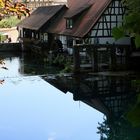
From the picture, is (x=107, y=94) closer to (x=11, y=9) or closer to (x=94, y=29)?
(x=94, y=29)

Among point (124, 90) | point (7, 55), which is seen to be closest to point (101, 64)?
point (124, 90)

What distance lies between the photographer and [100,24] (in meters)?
28.4

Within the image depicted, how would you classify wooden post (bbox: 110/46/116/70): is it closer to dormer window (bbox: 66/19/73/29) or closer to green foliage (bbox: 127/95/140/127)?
dormer window (bbox: 66/19/73/29)

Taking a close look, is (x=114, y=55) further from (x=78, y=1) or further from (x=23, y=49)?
(x=23, y=49)

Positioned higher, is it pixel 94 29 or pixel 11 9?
pixel 94 29

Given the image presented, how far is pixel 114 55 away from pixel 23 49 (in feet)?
57.5

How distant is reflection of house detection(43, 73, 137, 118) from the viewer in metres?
19.1

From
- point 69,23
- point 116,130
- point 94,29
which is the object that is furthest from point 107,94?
point 69,23

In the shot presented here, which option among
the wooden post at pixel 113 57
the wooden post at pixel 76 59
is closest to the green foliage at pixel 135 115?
the wooden post at pixel 76 59

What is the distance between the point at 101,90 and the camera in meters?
22.7

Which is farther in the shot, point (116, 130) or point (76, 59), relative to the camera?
point (76, 59)

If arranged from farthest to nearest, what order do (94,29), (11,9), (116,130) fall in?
(94,29)
(116,130)
(11,9)

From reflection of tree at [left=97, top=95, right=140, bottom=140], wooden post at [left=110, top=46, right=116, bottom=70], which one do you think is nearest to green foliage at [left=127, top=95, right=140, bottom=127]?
reflection of tree at [left=97, top=95, right=140, bottom=140]

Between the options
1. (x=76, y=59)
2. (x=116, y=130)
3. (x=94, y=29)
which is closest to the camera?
(x=116, y=130)
